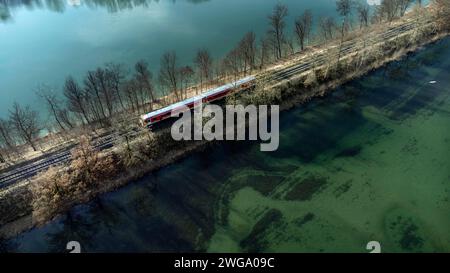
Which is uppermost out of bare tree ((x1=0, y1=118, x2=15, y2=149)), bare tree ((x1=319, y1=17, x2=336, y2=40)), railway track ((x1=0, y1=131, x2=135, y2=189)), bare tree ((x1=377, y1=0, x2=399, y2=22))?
bare tree ((x1=377, y1=0, x2=399, y2=22))

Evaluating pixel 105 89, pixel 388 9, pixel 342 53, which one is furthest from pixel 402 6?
pixel 105 89

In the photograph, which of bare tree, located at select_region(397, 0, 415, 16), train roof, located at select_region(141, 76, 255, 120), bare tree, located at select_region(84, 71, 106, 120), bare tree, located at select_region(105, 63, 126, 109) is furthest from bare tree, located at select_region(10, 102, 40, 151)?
bare tree, located at select_region(397, 0, 415, 16)

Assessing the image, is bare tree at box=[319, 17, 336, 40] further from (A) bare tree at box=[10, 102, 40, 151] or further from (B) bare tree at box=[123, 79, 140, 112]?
(A) bare tree at box=[10, 102, 40, 151]

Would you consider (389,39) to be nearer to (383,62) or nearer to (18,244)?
(383,62)

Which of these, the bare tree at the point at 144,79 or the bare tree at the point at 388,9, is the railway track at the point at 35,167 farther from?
the bare tree at the point at 388,9

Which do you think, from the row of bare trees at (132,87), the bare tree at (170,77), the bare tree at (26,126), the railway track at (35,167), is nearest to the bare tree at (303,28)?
the row of bare trees at (132,87)

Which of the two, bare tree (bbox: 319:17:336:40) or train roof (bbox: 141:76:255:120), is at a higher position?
bare tree (bbox: 319:17:336:40)

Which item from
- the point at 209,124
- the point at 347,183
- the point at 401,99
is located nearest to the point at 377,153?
the point at 347,183

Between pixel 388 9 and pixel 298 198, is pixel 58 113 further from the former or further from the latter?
pixel 388 9
